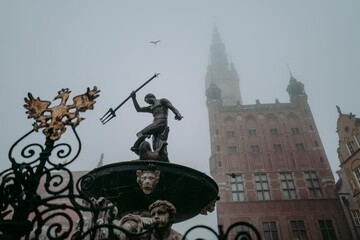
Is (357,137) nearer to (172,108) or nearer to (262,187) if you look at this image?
(262,187)

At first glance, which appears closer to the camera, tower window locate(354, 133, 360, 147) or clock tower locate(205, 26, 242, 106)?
tower window locate(354, 133, 360, 147)

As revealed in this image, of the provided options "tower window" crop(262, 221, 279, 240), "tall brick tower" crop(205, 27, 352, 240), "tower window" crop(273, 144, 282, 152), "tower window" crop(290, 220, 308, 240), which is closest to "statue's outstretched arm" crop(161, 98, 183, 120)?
"tall brick tower" crop(205, 27, 352, 240)

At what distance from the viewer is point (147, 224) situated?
290cm

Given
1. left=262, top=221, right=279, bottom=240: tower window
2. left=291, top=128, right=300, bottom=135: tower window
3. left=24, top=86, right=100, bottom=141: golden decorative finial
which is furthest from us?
left=291, top=128, right=300, bottom=135: tower window

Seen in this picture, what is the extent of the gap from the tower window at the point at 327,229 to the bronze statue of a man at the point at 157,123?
72.3 feet

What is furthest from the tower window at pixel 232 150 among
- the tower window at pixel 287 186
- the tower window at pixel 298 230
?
the tower window at pixel 298 230

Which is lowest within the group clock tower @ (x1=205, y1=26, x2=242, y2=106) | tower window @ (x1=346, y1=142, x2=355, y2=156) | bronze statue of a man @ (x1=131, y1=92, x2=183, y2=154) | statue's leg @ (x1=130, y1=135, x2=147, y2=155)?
statue's leg @ (x1=130, y1=135, x2=147, y2=155)

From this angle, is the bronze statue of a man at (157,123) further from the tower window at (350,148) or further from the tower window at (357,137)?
the tower window at (350,148)

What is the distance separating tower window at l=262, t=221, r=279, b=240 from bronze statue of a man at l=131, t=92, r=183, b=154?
2025 cm

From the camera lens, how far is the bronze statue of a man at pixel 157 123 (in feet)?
14.8

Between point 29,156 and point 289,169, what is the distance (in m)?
26.0

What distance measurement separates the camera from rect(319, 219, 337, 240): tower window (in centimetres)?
2104

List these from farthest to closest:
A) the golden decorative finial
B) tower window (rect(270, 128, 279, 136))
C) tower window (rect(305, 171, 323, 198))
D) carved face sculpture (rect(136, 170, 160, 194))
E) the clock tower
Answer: the clock tower
tower window (rect(270, 128, 279, 136))
tower window (rect(305, 171, 323, 198))
carved face sculpture (rect(136, 170, 160, 194))
the golden decorative finial

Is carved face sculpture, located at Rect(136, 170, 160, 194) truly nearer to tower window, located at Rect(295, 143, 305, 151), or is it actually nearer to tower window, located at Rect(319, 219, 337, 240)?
tower window, located at Rect(319, 219, 337, 240)
